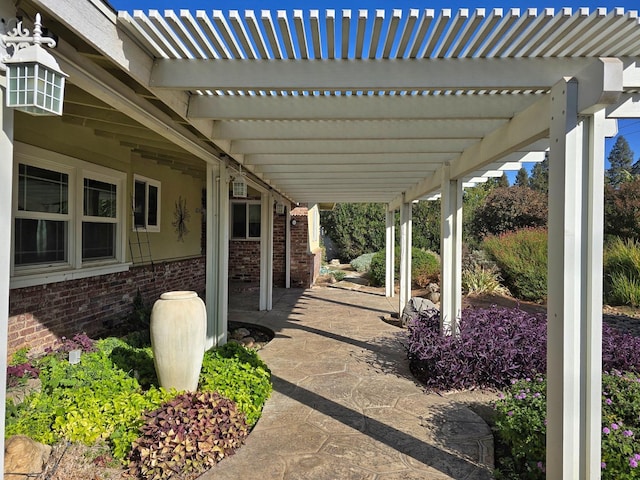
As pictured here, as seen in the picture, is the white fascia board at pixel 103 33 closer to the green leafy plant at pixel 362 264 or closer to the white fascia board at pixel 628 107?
the white fascia board at pixel 628 107

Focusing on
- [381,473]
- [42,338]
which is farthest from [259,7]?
[42,338]

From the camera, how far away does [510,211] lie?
17828 mm

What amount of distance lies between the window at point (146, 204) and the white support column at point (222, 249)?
7.86ft

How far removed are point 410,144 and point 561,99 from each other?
7.36ft

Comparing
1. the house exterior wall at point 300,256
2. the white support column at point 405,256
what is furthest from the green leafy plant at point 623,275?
the house exterior wall at point 300,256

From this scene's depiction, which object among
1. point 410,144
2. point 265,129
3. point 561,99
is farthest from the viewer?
point 410,144

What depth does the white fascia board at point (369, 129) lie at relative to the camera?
12.7 ft

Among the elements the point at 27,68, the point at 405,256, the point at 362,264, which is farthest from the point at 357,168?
the point at 362,264

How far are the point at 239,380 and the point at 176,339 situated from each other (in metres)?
0.79

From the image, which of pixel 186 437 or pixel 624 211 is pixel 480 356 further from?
pixel 624 211

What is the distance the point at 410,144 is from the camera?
4.57 m

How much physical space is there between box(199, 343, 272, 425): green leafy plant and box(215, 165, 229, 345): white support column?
858mm

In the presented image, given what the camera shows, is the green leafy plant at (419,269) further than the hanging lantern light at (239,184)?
Yes

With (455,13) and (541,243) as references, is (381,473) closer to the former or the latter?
(455,13)
